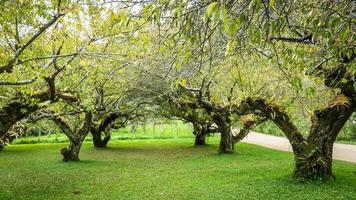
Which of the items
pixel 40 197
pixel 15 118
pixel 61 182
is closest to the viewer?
pixel 15 118

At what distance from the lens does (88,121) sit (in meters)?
21.8

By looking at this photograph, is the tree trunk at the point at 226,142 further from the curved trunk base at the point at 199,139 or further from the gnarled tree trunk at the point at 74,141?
the gnarled tree trunk at the point at 74,141

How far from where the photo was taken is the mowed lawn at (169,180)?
12242mm

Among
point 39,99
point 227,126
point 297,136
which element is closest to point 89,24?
point 39,99

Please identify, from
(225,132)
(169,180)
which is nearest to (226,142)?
(225,132)

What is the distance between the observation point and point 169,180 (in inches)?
593

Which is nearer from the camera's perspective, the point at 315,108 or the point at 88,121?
the point at 315,108

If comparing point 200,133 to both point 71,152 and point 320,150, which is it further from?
point 320,150

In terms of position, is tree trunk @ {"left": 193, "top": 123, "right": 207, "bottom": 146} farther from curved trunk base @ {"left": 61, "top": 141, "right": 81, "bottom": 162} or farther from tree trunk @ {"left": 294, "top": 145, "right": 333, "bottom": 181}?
tree trunk @ {"left": 294, "top": 145, "right": 333, "bottom": 181}

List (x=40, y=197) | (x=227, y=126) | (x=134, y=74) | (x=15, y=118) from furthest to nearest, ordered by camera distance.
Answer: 1. (x=227, y=126)
2. (x=134, y=74)
3. (x=40, y=197)
4. (x=15, y=118)

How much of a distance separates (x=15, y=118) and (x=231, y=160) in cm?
1218

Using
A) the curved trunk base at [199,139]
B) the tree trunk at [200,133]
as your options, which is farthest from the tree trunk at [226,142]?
the curved trunk base at [199,139]

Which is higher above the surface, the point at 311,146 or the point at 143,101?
the point at 143,101

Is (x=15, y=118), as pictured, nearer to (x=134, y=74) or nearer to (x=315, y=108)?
(x=134, y=74)
